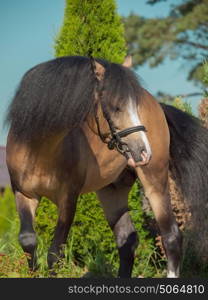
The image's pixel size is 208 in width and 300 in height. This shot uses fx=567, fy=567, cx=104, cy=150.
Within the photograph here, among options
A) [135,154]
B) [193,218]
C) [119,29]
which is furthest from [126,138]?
[119,29]

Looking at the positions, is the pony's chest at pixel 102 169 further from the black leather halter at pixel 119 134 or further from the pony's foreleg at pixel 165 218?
the black leather halter at pixel 119 134

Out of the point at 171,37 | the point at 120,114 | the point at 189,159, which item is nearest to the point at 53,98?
the point at 120,114

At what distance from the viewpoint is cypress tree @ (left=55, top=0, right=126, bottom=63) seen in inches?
265

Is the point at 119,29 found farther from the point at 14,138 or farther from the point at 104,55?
the point at 14,138

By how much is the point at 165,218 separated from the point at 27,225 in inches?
46.8

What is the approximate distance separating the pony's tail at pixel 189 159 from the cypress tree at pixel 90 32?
1.60 metres

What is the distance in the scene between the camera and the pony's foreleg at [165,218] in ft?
15.7

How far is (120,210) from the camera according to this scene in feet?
18.3

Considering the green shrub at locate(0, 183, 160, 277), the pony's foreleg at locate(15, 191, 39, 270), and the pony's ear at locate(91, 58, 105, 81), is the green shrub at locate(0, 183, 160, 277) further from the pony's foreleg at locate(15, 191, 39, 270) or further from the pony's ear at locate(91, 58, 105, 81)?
the pony's ear at locate(91, 58, 105, 81)

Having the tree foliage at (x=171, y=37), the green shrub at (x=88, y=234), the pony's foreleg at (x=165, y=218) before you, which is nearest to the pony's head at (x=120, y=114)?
the pony's foreleg at (x=165, y=218)

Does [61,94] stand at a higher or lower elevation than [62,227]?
higher

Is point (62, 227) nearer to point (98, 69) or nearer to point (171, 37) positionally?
point (98, 69)

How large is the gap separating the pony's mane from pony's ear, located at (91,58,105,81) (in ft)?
0.09

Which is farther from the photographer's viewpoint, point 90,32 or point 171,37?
point 171,37
